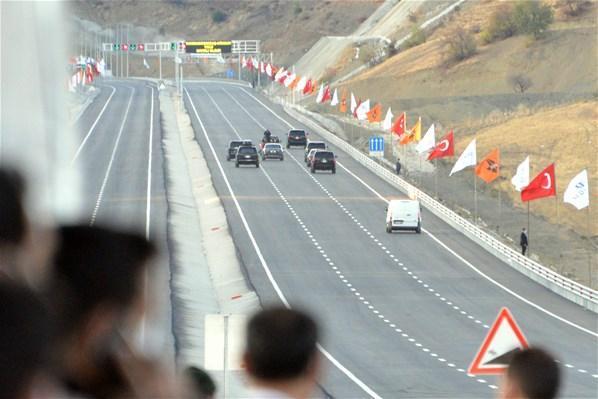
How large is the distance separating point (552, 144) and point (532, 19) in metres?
54.3

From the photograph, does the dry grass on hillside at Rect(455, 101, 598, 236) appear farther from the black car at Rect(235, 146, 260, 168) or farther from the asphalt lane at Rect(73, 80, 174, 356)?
the asphalt lane at Rect(73, 80, 174, 356)

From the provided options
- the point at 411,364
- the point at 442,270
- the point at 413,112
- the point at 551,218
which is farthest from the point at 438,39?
the point at 411,364

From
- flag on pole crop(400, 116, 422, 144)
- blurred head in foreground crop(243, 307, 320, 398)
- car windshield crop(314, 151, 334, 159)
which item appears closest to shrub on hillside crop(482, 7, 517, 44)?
car windshield crop(314, 151, 334, 159)

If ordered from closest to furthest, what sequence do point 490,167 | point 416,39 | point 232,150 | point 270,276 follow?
point 270,276 → point 490,167 → point 232,150 → point 416,39

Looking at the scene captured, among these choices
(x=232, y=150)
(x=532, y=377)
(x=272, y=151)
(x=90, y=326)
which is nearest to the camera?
(x=90, y=326)

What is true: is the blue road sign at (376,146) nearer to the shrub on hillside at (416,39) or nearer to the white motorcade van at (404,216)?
the white motorcade van at (404,216)

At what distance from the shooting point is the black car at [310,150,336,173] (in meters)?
84.1

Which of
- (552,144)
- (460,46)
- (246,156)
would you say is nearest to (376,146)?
(246,156)

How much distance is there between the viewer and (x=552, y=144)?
94.2 m

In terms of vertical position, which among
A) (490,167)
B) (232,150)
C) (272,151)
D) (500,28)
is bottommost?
(272,151)

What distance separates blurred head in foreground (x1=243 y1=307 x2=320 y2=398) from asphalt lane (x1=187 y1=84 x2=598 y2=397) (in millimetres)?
26704

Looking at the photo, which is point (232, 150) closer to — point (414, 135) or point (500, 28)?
point (414, 135)

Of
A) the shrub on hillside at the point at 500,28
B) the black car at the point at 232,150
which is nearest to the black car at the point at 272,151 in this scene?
the black car at the point at 232,150

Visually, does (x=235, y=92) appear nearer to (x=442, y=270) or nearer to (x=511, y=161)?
(x=511, y=161)
